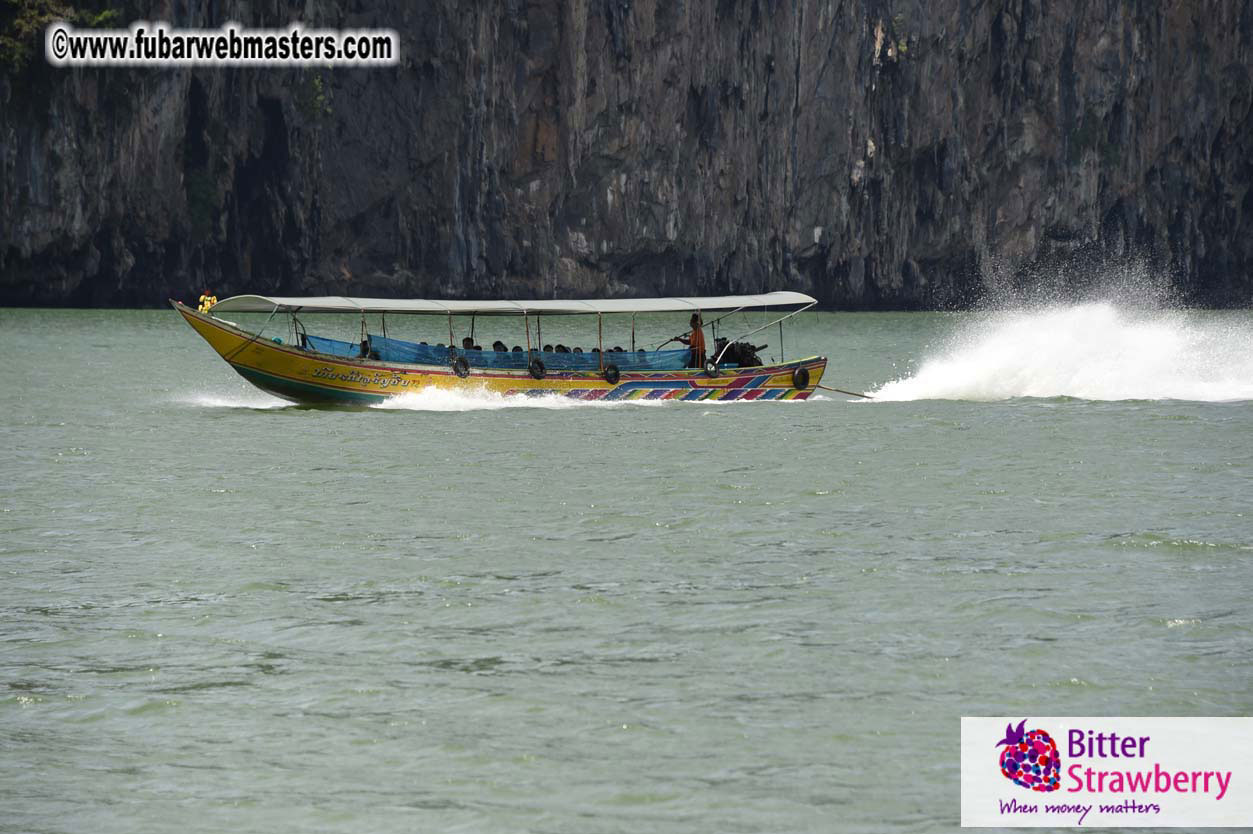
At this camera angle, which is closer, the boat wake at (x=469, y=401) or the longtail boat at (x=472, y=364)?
the longtail boat at (x=472, y=364)

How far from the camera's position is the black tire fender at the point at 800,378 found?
34.0 m

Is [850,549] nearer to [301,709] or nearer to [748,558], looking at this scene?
[748,558]

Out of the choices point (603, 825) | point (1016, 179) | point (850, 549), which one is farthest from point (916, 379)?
point (1016, 179)

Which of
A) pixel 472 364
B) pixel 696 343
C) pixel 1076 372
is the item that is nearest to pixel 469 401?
pixel 472 364

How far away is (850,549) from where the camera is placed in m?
17.4

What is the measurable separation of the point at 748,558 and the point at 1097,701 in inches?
228

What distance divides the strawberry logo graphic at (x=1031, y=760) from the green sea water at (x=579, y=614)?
0.37 metres

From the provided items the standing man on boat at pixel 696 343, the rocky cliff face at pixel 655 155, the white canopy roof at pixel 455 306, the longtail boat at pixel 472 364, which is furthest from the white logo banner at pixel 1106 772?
the rocky cliff face at pixel 655 155

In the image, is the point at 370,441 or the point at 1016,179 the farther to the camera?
the point at 1016,179

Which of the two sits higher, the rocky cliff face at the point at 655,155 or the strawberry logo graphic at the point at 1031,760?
the rocky cliff face at the point at 655,155

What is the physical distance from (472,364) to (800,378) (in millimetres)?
6980

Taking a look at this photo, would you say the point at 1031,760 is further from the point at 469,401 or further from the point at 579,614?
the point at 469,401

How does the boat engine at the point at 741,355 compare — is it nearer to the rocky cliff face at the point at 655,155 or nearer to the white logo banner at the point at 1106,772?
the white logo banner at the point at 1106,772

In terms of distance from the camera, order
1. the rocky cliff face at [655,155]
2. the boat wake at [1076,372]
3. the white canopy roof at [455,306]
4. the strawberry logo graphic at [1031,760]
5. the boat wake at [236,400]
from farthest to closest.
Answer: the rocky cliff face at [655,155] → the boat wake at [1076,372] → the boat wake at [236,400] → the white canopy roof at [455,306] → the strawberry logo graphic at [1031,760]
